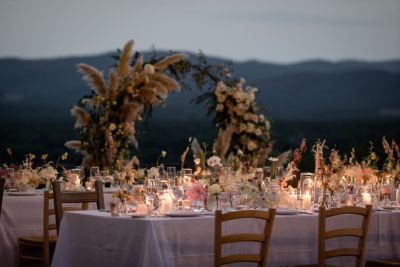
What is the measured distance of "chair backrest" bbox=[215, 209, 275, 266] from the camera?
6.94m

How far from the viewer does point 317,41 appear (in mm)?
21031

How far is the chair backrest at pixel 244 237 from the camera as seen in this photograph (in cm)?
694

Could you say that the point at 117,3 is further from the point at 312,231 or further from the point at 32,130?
the point at 312,231

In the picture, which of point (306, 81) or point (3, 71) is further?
point (306, 81)

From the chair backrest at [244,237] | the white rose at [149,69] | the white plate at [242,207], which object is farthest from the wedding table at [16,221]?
the white rose at [149,69]

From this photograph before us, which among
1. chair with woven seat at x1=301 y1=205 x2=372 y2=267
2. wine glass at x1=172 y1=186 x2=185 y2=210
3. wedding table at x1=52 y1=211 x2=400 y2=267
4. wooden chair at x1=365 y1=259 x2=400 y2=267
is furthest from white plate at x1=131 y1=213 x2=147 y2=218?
wooden chair at x1=365 y1=259 x2=400 y2=267

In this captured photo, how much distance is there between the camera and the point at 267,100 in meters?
26.0

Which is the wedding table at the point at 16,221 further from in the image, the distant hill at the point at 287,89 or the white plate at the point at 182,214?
the distant hill at the point at 287,89

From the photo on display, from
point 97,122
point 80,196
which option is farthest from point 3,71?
point 80,196

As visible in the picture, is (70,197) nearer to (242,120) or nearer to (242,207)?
(242,207)

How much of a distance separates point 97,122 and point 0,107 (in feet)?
34.8

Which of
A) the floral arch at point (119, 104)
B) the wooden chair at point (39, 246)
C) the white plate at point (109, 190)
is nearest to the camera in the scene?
the wooden chair at point (39, 246)

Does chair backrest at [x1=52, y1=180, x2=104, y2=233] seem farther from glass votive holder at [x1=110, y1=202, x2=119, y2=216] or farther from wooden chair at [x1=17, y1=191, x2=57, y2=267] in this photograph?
glass votive holder at [x1=110, y1=202, x2=119, y2=216]

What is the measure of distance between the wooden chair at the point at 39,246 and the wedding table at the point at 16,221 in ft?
0.31
